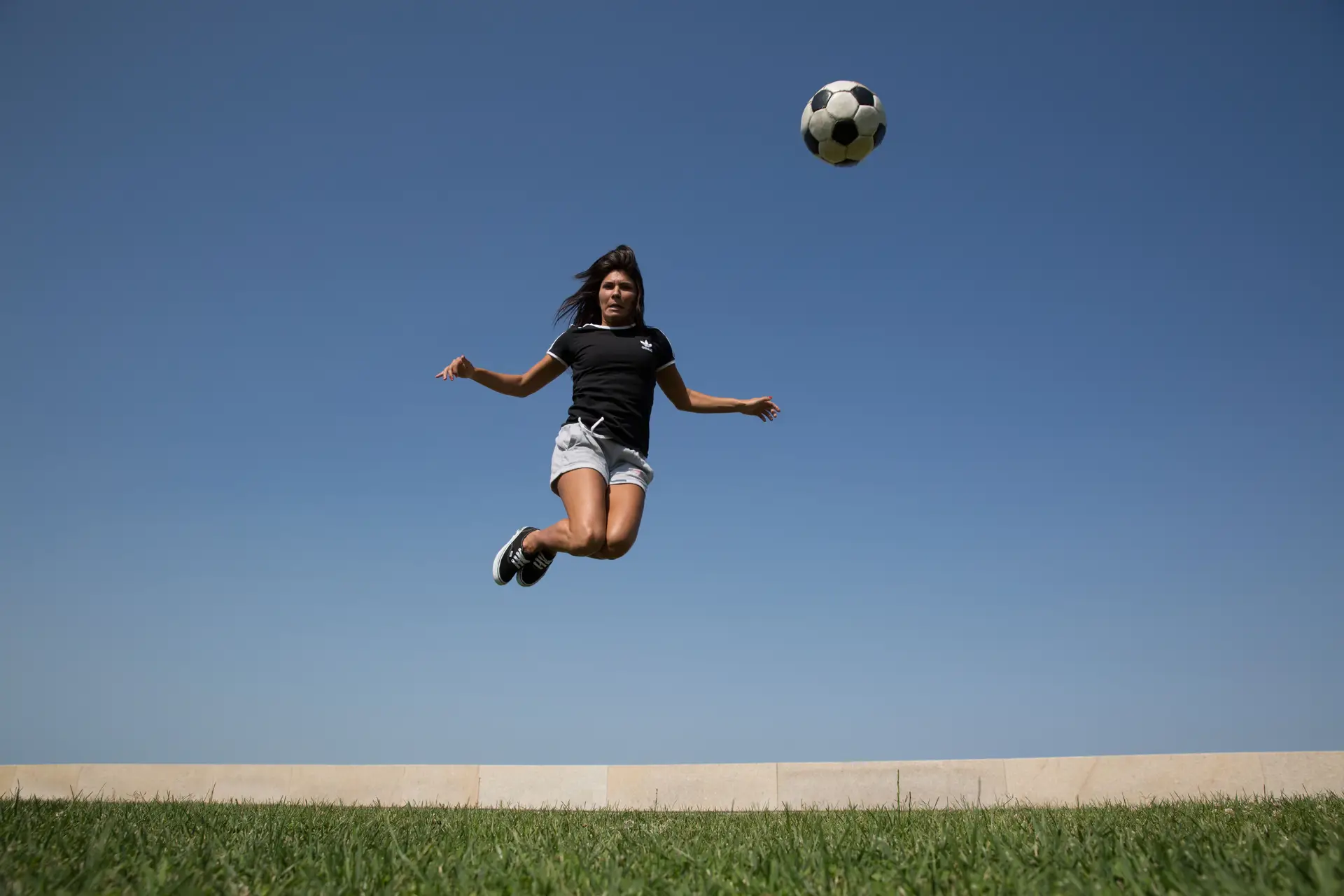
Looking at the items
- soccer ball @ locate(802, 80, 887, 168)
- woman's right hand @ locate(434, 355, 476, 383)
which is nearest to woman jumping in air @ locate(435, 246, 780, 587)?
woman's right hand @ locate(434, 355, 476, 383)

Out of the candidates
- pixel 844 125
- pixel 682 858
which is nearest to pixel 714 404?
pixel 844 125

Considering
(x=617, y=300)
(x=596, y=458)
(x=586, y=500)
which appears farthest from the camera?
(x=617, y=300)

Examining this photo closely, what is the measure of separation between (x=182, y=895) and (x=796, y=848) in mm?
2022

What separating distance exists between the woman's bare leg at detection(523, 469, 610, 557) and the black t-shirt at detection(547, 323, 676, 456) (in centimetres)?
42

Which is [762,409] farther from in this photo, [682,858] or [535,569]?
[682,858]

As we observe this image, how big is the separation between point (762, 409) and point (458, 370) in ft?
8.47

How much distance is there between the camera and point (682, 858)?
3.26 meters

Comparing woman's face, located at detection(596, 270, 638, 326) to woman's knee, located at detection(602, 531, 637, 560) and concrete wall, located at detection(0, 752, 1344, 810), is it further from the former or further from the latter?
concrete wall, located at detection(0, 752, 1344, 810)

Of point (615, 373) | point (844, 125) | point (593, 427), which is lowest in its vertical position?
point (593, 427)

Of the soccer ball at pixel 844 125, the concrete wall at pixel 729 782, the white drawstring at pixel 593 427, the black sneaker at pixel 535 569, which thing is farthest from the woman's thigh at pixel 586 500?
the concrete wall at pixel 729 782

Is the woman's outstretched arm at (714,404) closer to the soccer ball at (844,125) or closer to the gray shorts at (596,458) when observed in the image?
the gray shorts at (596,458)

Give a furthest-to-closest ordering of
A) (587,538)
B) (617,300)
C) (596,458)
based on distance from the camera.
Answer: (617,300)
(596,458)
(587,538)

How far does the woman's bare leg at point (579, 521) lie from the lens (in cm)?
640

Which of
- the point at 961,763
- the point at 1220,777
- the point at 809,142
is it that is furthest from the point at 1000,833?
the point at 1220,777
